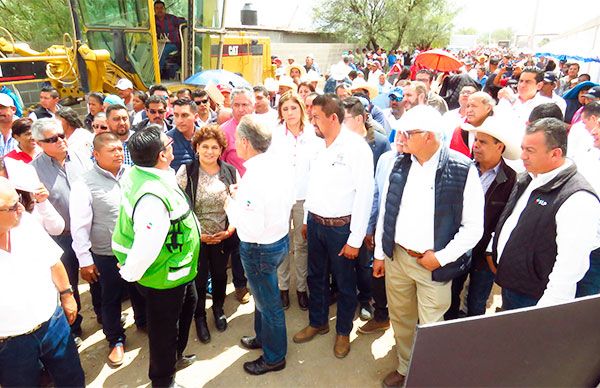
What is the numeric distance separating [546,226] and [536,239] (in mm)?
101

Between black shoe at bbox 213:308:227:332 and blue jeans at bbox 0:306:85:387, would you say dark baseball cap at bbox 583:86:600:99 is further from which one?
blue jeans at bbox 0:306:85:387

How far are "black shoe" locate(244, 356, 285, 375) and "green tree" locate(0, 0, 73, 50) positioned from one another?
50.3 feet

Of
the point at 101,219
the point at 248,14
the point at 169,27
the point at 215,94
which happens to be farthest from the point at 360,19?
the point at 101,219

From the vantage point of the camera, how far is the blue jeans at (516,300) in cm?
231

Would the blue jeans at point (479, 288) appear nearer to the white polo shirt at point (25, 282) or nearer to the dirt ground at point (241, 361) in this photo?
the dirt ground at point (241, 361)

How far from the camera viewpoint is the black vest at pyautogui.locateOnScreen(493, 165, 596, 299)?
2.02 metres

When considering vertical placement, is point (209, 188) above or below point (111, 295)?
above

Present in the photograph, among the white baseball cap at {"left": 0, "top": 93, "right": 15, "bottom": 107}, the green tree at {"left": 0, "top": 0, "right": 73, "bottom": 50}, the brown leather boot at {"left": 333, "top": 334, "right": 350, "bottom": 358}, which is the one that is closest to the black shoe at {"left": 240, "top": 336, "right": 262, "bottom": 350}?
the brown leather boot at {"left": 333, "top": 334, "right": 350, "bottom": 358}

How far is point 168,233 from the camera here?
7.48 ft

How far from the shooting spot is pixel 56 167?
3084 millimetres

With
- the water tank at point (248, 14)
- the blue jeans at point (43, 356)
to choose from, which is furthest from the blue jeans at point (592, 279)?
the water tank at point (248, 14)

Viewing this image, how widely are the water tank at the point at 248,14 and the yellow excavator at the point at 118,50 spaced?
5.53m

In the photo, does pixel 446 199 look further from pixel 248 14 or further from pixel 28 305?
pixel 248 14

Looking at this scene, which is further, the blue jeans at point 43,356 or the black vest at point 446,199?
the black vest at point 446,199
